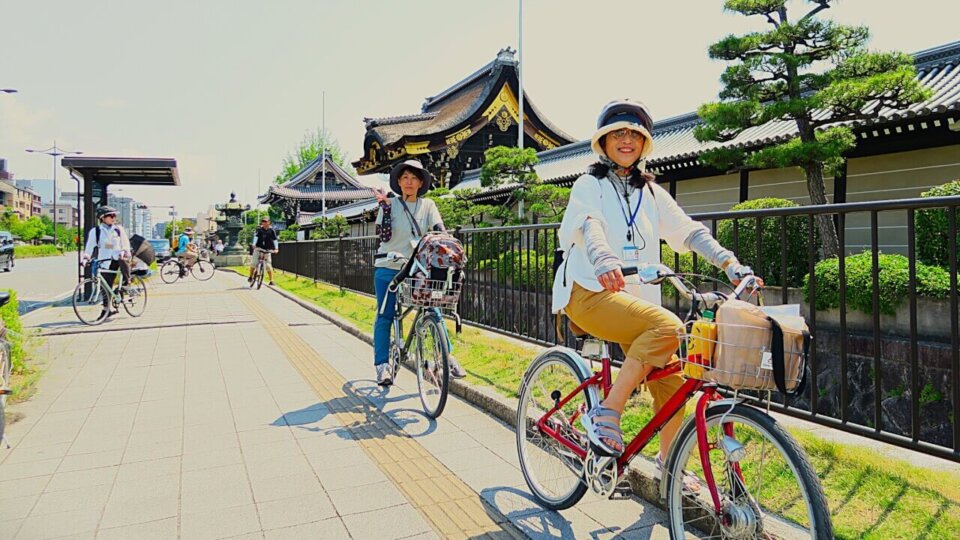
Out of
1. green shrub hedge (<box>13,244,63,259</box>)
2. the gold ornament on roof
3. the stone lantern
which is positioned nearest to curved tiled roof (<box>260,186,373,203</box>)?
the stone lantern

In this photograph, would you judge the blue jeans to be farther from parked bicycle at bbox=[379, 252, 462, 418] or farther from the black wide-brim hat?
the black wide-brim hat

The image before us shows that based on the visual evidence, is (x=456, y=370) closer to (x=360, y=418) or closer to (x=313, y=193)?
(x=360, y=418)

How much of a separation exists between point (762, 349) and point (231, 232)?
37796 mm

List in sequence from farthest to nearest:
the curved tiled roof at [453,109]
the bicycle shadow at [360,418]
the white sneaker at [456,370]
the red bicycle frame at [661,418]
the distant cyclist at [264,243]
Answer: the curved tiled roof at [453,109], the distant cyclist at [264,243], the white sneaker at [456,370], the bicycle shadow at [360,418], the red bicycle frame at [661,418]

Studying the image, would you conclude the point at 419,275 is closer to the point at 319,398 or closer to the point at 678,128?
the point at 319,398

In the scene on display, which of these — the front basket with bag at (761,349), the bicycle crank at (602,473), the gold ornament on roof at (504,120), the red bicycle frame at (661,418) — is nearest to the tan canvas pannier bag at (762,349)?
the front basket with bag at (761,349)

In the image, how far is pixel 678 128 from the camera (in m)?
18.3

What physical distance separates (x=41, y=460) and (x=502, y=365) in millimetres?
3550

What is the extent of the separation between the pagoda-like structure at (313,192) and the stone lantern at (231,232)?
6722 mm

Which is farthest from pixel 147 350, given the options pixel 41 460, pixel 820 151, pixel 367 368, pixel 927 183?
pixel 927 183

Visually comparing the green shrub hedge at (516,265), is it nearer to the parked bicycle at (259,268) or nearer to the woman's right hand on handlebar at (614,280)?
the woman's right hand on handlebar at (614,280)

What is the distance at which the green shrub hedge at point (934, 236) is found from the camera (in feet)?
20.8

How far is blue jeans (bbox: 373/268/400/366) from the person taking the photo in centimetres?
517

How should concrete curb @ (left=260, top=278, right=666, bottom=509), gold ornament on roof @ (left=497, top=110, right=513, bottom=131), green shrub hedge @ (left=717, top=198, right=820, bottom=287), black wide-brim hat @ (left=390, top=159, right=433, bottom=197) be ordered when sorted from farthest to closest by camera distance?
gold ornament on roof @ (left=497, top=110, right=513, bottom=131)
green shrub hedge @ (left=717, top=198, right=820, bottom=287)
black wide-brim hat @ (left=390, top=159, right=433, bottom=197)
concrete curb @ (left=260, top=278, right=666, bottom=509)
